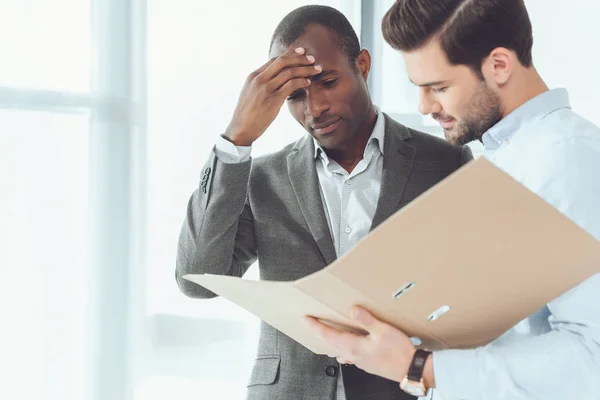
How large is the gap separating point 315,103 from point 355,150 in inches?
7.1

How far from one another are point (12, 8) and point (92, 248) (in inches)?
30.9

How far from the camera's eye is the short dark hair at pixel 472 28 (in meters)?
1.27

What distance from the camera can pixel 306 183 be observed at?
1.85 metres

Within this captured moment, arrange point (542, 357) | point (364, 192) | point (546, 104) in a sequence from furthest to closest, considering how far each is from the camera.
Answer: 1. point (364, 192)
2. point (546, 104)
3. point (542, 357)

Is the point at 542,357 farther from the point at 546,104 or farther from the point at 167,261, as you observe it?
the point at 167,261

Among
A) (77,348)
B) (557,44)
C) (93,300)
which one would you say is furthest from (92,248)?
(557,44)

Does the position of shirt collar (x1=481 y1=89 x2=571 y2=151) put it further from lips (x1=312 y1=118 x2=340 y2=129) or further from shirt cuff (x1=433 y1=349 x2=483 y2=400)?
lips (x1=312 y1=118 x2=340 y2=129)

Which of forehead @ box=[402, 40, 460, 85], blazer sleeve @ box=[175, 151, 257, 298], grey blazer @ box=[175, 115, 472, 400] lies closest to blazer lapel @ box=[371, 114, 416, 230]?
grey blazer @ box=[175, 115, 472, 400]

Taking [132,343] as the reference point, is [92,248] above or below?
above

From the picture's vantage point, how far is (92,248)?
8.08ft

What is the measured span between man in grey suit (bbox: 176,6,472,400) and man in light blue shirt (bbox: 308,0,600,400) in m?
0.43

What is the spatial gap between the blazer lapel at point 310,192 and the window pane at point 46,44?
3.00ft

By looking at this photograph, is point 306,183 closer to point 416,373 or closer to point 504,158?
point 504,158

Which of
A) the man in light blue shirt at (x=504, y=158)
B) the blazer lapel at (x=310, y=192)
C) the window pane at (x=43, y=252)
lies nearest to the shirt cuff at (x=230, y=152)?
the blazer lapel at (x=310, y=192)
